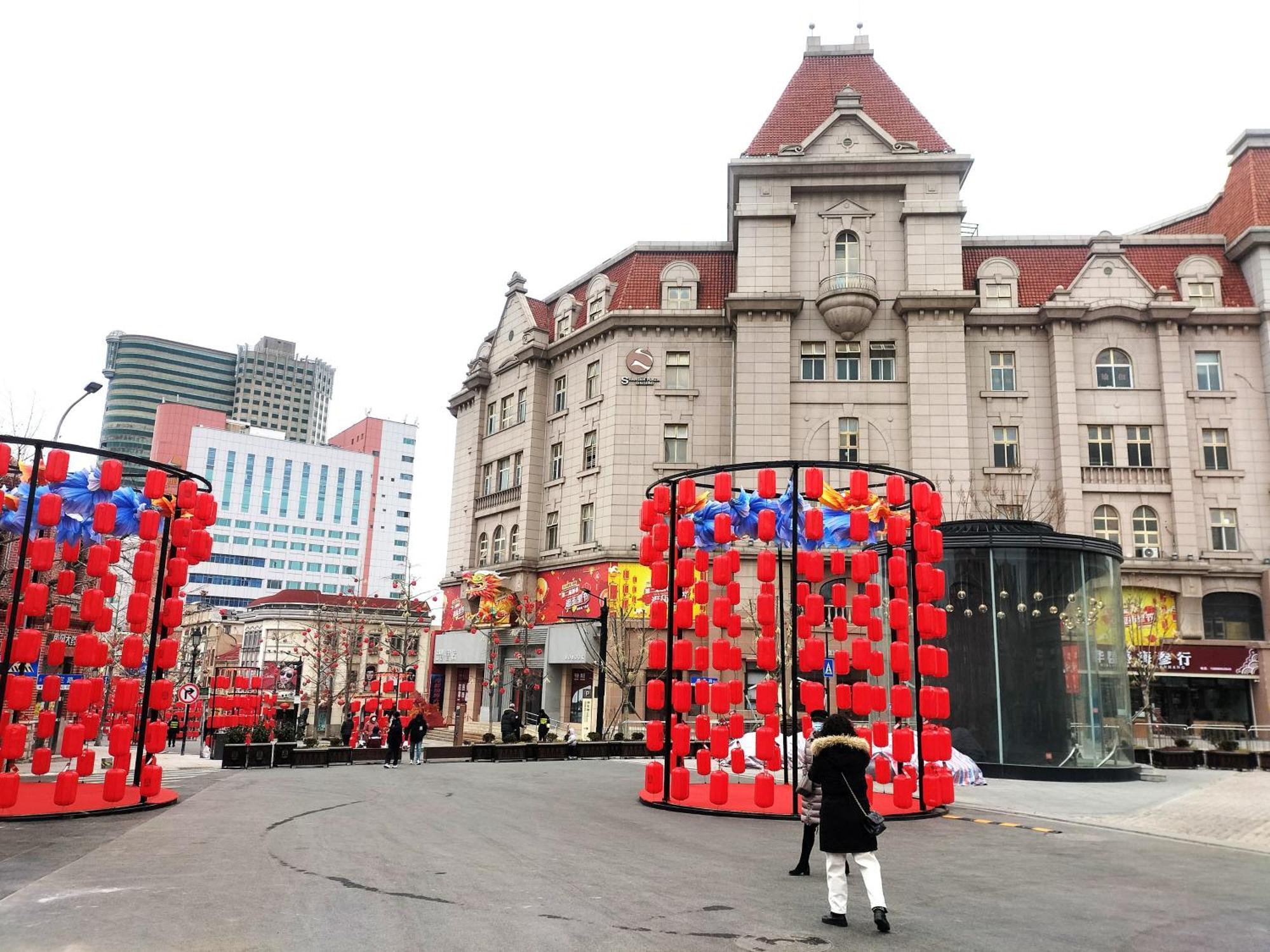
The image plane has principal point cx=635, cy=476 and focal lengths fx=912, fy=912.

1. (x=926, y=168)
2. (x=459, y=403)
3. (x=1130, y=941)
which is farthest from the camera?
(x=459, y=403)

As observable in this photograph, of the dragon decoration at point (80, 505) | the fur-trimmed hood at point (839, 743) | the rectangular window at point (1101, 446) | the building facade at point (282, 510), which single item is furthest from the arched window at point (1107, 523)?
the building facade at point (282, 510)

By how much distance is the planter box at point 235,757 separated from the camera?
961 inches

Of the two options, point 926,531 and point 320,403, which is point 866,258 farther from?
point 320,403

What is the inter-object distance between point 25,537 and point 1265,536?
1587 inches

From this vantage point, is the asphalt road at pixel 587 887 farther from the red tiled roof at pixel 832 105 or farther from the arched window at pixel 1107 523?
the red tiled roof at pixel 832 105

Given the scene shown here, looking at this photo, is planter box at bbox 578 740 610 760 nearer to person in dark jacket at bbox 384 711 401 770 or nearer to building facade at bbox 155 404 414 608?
person in dark jacket at bbox 384 711 401 770

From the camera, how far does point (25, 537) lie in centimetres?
1366

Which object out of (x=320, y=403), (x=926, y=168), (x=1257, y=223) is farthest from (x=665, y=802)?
(x=320, y=403)

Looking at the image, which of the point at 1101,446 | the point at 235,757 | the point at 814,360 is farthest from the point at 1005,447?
the point at 235,757

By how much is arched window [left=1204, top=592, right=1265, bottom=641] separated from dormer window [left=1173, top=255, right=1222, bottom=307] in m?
12.1

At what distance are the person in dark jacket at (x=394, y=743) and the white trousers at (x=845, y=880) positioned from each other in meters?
18.7

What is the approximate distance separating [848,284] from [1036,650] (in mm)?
20368

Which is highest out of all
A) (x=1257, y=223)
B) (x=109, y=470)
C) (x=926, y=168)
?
(x=926, y=168)

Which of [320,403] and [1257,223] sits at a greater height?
[320,403]
